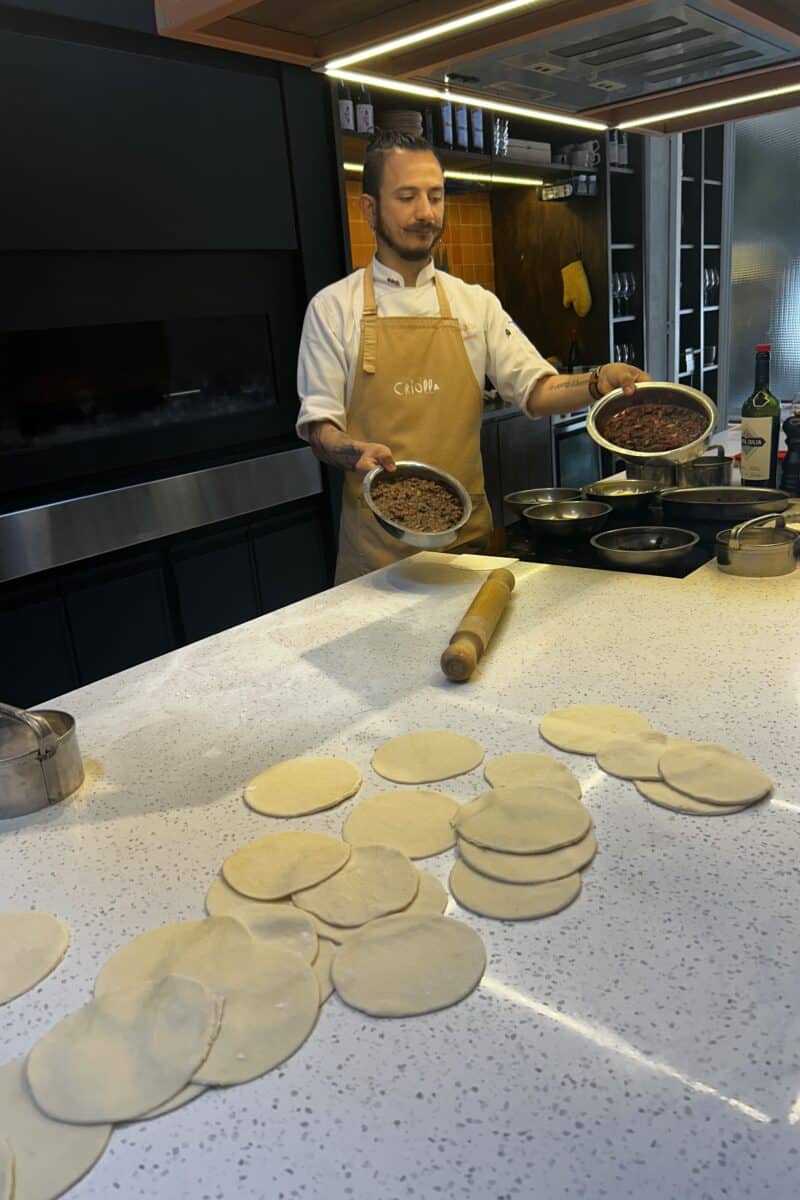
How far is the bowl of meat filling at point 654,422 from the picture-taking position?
1814mm

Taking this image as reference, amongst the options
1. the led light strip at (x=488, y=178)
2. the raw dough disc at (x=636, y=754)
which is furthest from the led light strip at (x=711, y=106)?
the led light strip at (x=488, y=178)

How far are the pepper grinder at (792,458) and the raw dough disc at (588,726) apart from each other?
1301 millimetres

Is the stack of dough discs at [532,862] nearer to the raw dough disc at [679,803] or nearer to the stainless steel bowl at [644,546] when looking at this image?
the raw dough disc at [679,803]

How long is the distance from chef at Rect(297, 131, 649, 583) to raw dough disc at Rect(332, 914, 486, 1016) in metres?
1.48

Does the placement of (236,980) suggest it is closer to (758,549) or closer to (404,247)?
(758,549)

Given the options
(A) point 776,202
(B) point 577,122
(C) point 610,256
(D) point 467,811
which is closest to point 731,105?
(B) point 577,122

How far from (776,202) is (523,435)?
10.8 ft

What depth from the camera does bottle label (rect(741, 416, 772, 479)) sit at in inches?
83.9

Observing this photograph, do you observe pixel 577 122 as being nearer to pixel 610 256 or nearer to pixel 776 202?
pixel 610 256

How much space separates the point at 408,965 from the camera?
746 mm

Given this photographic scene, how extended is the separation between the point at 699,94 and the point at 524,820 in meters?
1.90

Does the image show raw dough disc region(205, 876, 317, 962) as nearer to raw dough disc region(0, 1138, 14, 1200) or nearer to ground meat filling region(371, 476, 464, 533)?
raw dough disc region(0, 1138, 14, 1200)

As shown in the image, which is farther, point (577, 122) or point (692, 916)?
point (577, 122)

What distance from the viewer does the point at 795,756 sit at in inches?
40.4
